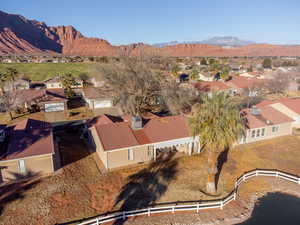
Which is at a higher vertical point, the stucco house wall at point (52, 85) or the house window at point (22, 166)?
the stucco house wall at point (52, 85)

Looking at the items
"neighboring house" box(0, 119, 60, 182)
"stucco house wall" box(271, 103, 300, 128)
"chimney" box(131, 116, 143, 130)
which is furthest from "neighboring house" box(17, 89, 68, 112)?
"stucco house wall" box(271, 103, 300, 128)

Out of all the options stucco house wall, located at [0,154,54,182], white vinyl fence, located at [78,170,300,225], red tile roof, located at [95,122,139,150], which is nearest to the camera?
white vinyl fence, located at [78,170,300,225]

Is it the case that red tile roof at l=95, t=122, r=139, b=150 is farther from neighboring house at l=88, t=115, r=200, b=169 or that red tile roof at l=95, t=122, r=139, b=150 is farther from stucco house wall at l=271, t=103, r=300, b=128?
stucco house wall at l=271, t=103, r=300, b=128

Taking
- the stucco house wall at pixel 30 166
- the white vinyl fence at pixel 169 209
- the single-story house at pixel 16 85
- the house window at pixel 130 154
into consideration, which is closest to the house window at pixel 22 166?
the stucco house wall at pixel 30 166

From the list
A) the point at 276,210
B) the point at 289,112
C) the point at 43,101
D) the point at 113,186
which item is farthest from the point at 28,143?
the point at 289,112

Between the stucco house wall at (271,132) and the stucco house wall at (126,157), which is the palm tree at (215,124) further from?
the stucco house wall at (271,132)

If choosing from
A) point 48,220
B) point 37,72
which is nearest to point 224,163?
point 48,220

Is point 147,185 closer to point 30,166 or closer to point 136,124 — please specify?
point 136,124
